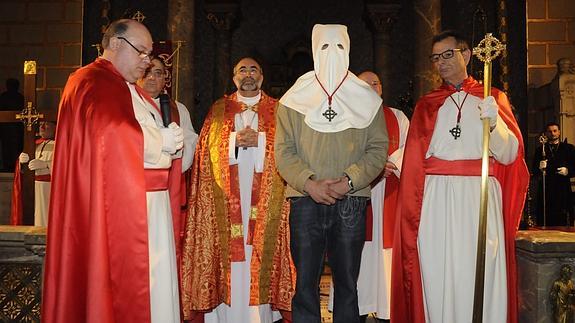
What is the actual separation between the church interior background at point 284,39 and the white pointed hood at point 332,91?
5.30 meters

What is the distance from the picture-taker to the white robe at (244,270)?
4.63 meters

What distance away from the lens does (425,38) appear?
9336mm

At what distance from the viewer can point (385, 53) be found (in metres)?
11.6

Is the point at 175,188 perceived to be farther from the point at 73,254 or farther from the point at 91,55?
the point at 91,55

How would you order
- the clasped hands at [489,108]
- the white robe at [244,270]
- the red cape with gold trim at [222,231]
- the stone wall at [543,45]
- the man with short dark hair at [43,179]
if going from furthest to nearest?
the stone wall at [543,45], the man with short dark hair at [43,179], the white robe at [244,270], the red cape with gold trim at [222,231], the clasped hands at [489,108]

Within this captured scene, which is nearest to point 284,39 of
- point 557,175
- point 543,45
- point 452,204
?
point 543,45

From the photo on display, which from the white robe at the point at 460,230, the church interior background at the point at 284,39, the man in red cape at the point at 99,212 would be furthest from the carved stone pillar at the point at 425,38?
the man in red cape at the point at 99,212

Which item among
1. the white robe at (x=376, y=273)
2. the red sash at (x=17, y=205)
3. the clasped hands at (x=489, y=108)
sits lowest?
the white robe at (x=376, y=273)

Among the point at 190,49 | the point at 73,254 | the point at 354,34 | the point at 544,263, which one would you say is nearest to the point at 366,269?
the point at 544,263

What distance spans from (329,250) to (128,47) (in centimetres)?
161

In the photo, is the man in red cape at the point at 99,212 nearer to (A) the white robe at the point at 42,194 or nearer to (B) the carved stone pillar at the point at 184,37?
(A) the white robe at the point at 42,194

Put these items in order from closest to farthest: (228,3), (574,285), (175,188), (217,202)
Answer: (574,285)
(175,188)
(217,202)
(228,3)

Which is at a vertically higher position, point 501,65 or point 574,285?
point 501,65

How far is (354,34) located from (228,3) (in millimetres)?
2636
